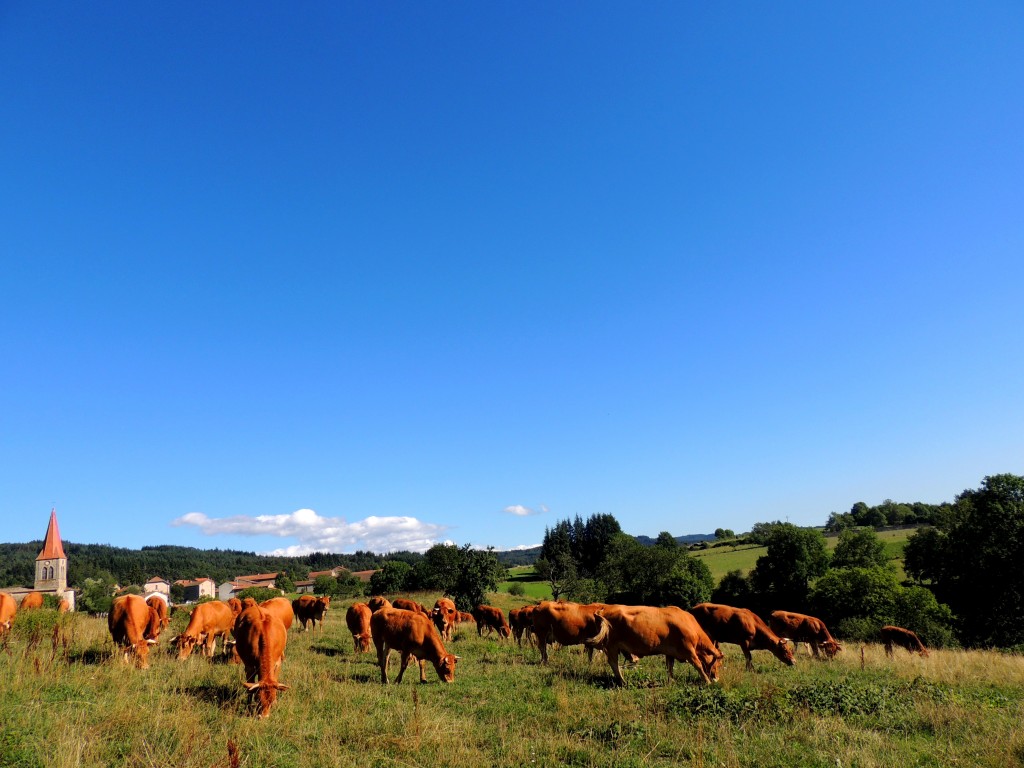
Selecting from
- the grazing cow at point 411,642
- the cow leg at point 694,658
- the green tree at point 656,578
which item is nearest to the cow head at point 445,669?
the grazing cow at point 411,642

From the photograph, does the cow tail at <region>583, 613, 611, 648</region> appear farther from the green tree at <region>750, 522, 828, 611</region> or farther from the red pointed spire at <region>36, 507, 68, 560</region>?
the red pointed spire at <region>36, 507, 68, 560</region>

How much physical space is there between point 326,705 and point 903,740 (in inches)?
409

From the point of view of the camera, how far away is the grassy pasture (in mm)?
8297

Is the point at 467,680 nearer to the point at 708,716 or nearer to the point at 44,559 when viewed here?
the point at 708,716

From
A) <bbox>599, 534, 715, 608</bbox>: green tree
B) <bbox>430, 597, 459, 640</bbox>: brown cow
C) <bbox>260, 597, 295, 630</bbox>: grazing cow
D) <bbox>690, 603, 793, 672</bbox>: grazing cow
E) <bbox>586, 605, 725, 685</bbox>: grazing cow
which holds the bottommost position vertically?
<bbox>599, 534, 715, 608</bbox>: green tree

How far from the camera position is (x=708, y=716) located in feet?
35.1

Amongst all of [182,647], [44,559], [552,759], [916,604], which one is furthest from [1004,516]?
[44,559]

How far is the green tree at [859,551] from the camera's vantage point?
273ft

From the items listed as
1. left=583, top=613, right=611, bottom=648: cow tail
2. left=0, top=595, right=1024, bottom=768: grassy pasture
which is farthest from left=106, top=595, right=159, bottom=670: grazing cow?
left=583, top=613, right=611, bottom=648: cow tail

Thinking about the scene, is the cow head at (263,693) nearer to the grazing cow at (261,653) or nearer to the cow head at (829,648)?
the grazing cow at (261,653)

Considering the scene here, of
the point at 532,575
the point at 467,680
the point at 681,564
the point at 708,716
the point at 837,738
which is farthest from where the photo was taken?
the point at 532,575

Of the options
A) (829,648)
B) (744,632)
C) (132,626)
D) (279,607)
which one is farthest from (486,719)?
(829,648)

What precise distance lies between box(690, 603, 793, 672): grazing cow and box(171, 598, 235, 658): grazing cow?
14.2 m

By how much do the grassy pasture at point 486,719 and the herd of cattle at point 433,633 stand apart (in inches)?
21.5
